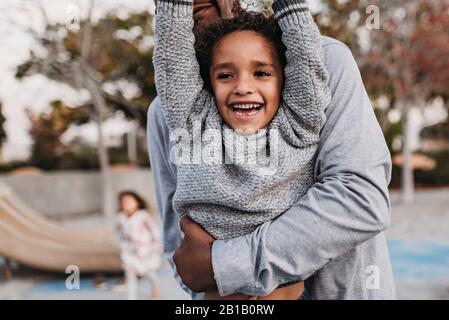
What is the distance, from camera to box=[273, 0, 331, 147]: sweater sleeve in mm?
983

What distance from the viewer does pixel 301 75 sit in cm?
99

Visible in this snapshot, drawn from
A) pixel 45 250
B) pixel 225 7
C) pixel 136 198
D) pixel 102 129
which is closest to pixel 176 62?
pixel 225 7

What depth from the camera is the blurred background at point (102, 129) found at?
635 cm

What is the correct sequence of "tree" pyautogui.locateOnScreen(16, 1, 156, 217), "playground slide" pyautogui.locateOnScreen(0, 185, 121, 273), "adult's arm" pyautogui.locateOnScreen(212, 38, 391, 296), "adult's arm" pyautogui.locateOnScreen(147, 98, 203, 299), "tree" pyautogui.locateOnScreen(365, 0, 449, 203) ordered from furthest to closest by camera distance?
"tree" pyautogui.locateOnScreen(365, 0, 449, 203) < "tree" pyautogui.locateOnScreen(16, 1, 156, 217) < "playground slide" pyautogui.locateOnScreen(0, 185, 121, 273) < "adult's arm" pyautogui.locateOnScreen(147, 98, 203, 299) < "adult's arm" pyautogui.locateOnScreen(212, 38, 391, 296)

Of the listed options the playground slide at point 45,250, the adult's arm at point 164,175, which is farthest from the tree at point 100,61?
the adult's arm at point 164,175

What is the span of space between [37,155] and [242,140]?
1419 centimetres

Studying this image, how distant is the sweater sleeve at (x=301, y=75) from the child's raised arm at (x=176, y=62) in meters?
0.16

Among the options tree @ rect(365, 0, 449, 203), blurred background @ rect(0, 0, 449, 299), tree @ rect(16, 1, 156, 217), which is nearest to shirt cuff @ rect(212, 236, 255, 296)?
blurred background @ rect(0, 0, 449, 299)

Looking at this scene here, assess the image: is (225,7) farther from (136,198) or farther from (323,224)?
(136,198)

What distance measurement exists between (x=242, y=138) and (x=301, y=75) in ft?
0.49

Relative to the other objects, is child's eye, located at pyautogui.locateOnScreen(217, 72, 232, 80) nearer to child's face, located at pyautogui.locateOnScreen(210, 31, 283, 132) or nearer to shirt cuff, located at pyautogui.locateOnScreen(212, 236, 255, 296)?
child's face, located at pyautogui.locateOnScreen(210, 31, 283, 132)

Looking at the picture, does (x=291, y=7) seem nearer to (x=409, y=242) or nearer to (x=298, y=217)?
(x=298, y=217)
